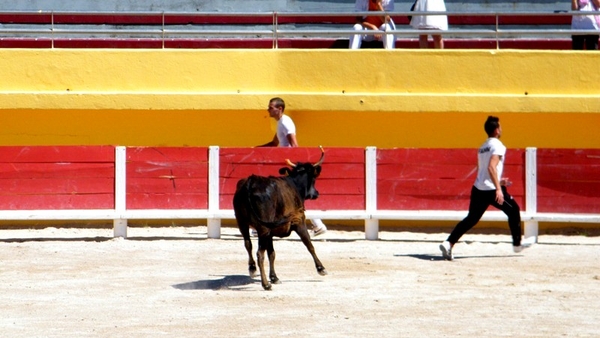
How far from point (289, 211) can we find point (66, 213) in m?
4.30

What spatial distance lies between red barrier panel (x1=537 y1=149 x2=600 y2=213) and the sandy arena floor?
0.40 meters

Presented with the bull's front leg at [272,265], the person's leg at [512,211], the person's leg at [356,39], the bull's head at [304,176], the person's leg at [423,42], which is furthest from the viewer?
the person's leg at [423,42]

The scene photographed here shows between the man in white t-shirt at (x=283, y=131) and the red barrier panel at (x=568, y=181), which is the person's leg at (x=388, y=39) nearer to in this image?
the man in white t-shirt at (x=283, y=131)

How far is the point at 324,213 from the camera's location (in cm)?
1363

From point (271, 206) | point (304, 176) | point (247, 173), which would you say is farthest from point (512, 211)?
point (247, 173)

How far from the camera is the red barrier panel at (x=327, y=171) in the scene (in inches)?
538

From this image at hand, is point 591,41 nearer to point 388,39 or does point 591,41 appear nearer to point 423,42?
point 423,42

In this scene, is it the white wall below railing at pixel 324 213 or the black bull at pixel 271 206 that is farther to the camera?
the white wall below railing at pixel 324 213

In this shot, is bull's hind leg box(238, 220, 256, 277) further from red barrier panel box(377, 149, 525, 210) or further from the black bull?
red barrier panel box(377, 149, 525, 210)

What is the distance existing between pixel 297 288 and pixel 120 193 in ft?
13.8

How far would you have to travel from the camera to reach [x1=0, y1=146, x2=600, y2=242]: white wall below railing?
13477 millimetres

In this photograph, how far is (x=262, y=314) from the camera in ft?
28.8

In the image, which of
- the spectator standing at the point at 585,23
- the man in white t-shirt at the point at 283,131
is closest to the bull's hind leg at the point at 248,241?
the man in white t-shirt at the point at 283,131

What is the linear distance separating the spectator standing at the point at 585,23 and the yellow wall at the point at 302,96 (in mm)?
504
